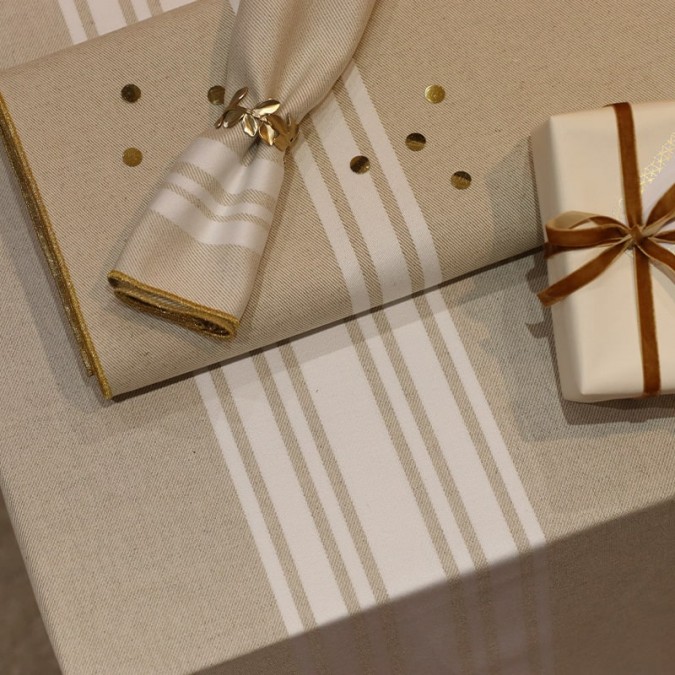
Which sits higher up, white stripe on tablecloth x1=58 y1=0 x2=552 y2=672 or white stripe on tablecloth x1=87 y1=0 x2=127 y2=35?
white stripe on tablecloth x1=87 y1=0 x2=127 y2=35

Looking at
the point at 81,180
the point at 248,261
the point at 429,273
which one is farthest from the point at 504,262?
the point at 81,180

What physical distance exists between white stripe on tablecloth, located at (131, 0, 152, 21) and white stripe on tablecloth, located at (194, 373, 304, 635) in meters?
0.30

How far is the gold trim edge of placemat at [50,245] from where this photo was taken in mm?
618

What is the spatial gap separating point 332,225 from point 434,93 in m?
0.12

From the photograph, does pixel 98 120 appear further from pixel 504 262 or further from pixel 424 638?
pixel 424 638

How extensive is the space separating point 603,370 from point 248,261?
9.2 inches

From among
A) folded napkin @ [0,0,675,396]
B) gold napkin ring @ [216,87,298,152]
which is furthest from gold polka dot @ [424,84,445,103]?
gold napkin ring @ [216,87,298,152]

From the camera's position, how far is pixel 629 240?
602 millimetres

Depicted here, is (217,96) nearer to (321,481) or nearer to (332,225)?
(332,225)

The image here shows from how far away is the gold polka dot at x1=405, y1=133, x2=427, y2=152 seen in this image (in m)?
0.65

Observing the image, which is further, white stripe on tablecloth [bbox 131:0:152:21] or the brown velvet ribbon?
white stripe on tablecloth [bbox 131:0:152:21]

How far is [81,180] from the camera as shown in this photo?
25.3 inches

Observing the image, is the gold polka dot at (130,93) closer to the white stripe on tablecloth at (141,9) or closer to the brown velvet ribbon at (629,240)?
the white stripe on tablecloth at (141,9)

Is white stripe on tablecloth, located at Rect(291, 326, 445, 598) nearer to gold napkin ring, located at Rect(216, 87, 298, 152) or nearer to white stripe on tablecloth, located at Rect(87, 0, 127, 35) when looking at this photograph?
gold napkin ring, located at Rect(216, 87, 298, 152)
